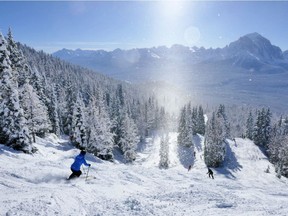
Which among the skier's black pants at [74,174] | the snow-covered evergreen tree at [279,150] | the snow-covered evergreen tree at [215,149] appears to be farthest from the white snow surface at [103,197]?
the snow-covered evergreen tree at [279,150]

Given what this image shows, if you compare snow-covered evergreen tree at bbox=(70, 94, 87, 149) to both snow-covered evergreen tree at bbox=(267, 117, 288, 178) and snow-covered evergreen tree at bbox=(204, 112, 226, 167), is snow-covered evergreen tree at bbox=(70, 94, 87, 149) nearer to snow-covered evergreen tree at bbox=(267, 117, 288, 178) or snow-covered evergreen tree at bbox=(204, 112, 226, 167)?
snow-covered evergreen tree at bbox=(204, 112, 226, 167)

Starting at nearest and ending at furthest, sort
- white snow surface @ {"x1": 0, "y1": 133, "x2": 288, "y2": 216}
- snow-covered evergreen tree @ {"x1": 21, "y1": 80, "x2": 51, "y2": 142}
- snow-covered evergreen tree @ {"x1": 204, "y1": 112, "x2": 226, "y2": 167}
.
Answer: white snow surface @ {"x1": 0, "y1": 133, "x2": 288, "y2": 216} < snow-covered evergreen tree @ {"x1": 21, "y1": 80, "x2": 51, "y2": 142} < snow-covered evergreen tree @ {"x1": 204, "y1": 112, "x2": 226, "y2": 167}

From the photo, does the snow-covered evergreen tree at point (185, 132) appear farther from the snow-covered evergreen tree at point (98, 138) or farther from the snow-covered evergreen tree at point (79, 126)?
the snow-covered evergreen tree at point (79, 126)

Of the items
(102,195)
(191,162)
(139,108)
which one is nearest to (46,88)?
(191,162)

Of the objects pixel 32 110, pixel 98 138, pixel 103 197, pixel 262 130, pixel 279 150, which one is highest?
pixel 103 197

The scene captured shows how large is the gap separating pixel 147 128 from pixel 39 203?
4892 inches

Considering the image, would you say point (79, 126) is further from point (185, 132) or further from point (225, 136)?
point (225, 136)

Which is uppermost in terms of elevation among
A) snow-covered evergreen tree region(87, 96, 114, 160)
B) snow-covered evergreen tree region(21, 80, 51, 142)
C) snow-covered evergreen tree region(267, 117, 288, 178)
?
snow-covered evergreen tree region(21, 80, 51, 142)

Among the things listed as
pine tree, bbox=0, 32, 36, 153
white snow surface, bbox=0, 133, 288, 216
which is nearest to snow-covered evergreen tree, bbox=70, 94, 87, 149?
pine tree, bbox=0, 32, 36, 153

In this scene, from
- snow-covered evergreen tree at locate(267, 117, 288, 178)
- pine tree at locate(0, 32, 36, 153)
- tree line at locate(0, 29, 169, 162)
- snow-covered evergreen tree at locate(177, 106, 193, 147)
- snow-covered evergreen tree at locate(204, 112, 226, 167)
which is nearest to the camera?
pine tree at locate(0, 32, 36, 153)

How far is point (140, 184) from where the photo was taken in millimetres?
22516

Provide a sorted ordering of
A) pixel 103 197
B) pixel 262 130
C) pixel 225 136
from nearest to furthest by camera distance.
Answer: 1. pixel 103 197
2. pixel 225 136
3. pixel 262 130

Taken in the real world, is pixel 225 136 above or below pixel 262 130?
below

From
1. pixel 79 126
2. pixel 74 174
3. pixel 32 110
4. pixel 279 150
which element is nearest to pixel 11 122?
pixel 74 174
